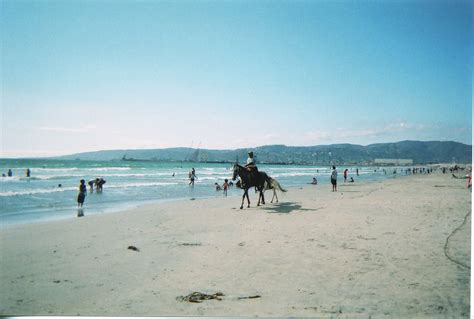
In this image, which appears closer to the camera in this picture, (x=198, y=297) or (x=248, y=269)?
(x=198, y=297)

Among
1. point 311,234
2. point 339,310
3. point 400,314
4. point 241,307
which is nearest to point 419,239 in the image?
point 311,234

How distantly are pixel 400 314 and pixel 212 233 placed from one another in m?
5.46

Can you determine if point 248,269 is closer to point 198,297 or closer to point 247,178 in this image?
point 198,297

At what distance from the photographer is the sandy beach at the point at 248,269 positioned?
→ 4320 millimetres

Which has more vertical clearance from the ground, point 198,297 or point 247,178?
point 247,178

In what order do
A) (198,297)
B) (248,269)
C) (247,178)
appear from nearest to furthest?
(198,297), (248,269), (247,178)

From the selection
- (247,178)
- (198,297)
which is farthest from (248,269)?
(247,178)

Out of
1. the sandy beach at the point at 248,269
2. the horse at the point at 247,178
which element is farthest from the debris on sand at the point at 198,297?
the horse at the point at 247,178

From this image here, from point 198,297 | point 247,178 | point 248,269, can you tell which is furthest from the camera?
point 247,178

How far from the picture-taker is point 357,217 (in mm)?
10414

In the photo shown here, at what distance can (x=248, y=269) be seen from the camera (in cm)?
556

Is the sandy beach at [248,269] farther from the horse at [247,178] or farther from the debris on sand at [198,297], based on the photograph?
the horse at [247,178]

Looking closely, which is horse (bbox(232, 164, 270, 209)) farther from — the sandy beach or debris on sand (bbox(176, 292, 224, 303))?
debris on sand (bbox(176, 292, 224, 303))

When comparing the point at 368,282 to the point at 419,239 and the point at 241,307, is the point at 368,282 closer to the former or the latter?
the point at 241,307
